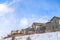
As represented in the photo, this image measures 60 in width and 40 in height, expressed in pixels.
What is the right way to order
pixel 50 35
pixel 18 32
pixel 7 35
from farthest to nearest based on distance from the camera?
pixel 7 35 < pixel 18 32 < pixel 50 35

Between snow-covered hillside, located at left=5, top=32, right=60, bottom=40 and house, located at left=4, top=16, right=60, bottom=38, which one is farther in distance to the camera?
house, located at left=4, top=16, right=60, bottom=38

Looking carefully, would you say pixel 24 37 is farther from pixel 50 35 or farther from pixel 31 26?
pixel 50 35

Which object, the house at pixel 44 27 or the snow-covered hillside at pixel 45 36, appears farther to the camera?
the house at pixel 44 27

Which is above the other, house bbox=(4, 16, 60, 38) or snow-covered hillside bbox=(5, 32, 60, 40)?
house bbox=(4, 16, 60, 38)

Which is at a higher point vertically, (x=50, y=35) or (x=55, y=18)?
(x=55, y=18)

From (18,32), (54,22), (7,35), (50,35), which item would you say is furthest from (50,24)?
(7,35)

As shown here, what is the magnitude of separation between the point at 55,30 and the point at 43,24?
2.03 ft

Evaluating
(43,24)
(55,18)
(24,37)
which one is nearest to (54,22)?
(55,18)

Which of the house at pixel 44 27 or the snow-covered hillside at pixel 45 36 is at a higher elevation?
the house at pixel 44 27

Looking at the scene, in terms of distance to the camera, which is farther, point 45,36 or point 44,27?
point 44,27

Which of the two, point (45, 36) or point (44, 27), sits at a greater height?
point (44, 27)

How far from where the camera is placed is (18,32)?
5.51m

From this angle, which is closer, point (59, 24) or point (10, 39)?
point (59, 24)

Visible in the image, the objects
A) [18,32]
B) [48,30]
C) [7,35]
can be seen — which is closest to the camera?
[48,30]
